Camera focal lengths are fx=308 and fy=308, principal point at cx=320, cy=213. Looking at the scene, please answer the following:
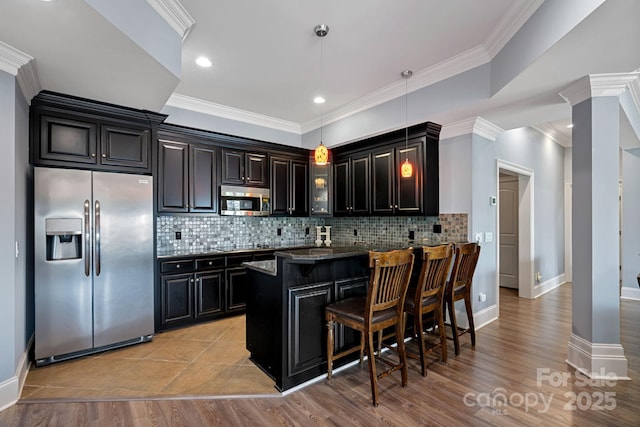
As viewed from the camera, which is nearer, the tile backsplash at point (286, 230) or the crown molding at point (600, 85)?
the crown molding at point (600, 85)

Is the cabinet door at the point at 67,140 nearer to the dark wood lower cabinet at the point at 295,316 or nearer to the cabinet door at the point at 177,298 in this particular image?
the cabinet door at the point at 177,298

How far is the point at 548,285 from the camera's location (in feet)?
18.7

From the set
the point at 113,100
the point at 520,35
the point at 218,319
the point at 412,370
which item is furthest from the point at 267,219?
the point at 520,35

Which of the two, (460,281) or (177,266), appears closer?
(460,281)

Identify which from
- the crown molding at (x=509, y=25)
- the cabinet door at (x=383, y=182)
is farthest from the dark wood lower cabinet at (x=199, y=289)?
the crown molding at (x=509, y=25)

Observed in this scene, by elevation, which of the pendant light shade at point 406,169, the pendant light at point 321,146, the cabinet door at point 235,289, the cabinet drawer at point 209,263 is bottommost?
the cabinet door at point 235,289

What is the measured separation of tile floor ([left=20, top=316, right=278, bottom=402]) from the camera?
94.7 inches

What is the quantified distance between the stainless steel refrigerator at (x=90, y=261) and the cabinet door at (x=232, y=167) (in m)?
1.11

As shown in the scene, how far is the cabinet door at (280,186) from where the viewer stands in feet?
15.8

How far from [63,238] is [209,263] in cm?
150

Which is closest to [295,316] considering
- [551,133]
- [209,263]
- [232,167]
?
[209,263]

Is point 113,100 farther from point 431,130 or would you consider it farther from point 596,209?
point 596,209

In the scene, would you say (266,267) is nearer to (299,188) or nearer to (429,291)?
(429,291)

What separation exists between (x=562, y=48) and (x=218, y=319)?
4402 millimetres
